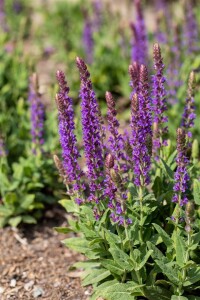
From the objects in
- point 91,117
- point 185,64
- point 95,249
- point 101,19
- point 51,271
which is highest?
point 101,19

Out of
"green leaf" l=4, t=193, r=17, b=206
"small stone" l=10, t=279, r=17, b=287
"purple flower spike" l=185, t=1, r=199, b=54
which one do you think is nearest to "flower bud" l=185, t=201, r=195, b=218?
"small stone" l=10, t=279, r=17, b=287

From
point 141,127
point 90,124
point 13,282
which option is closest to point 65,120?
point 90,124

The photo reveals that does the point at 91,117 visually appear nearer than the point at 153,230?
Yes

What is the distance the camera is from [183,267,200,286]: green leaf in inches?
159

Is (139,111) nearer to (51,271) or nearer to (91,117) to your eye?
(91,117)

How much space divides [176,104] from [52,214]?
223 centimetres

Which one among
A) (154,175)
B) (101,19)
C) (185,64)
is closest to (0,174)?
(154,175)

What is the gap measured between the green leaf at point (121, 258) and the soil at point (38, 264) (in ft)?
3.20

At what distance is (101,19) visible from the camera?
35.2 ft

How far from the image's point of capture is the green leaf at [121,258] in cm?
409

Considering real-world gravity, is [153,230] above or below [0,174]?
below

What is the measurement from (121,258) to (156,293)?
16.7 inches

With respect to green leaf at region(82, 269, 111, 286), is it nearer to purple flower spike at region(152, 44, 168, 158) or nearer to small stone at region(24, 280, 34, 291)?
small stone at region(24, 280, 34, 291)

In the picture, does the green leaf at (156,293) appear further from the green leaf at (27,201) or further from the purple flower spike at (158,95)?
the green leaf at (27,201)
